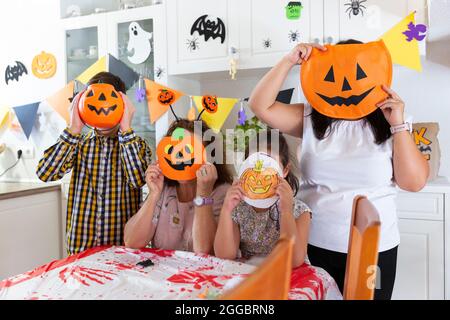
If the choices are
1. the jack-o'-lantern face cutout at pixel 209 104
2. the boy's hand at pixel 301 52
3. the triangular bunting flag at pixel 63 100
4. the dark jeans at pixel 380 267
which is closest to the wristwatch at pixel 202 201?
the dark jeans at pixel 380 267

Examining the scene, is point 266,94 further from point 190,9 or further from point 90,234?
point 190,9

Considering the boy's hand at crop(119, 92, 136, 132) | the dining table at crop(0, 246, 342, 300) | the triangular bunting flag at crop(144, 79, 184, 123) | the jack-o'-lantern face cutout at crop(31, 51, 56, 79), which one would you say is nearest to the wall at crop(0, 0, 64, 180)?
the jack-o'-lantern face cutout at crop(31, 51, 56, 79)

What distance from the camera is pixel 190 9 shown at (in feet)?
7.11

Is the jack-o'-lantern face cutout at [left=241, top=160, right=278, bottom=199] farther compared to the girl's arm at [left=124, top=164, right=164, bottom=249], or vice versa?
the girl's arm at [left=124, top=164, right=164, bottom=249]

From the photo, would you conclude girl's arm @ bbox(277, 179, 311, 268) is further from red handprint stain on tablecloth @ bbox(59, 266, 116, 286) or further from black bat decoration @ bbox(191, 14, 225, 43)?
black bat decoration @ bbox(191, 14, 225, 43)

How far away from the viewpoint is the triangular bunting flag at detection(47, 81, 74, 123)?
237cm

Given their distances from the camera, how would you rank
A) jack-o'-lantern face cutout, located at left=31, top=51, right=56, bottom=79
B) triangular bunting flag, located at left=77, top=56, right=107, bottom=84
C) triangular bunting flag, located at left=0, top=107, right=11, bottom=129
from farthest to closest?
triangular bunting flag, located at left=0, top=107, right=11, bottom=129 → jack-o'-lantern face cutout, located at left=31, top=51, right=56, bottom=79 → triangular bunting flag, located at left=77, top=56, right=107, bottom=84

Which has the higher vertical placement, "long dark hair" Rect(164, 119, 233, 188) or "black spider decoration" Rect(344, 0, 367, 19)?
"black spider decoration" Rect(344, 0, 367, 19)

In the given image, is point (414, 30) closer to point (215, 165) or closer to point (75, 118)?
point (215, 165)

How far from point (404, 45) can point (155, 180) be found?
1074 mm

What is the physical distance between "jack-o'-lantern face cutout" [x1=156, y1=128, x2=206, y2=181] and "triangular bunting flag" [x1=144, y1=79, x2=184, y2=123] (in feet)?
3.40

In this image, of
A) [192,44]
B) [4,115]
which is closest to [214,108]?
[192,44]

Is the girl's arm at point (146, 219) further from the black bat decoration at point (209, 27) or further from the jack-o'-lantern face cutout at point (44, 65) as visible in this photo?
the jack-o'-lantern face cutout at point (44, 65)

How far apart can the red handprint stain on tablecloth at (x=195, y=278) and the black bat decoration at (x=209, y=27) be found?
1.54 m
